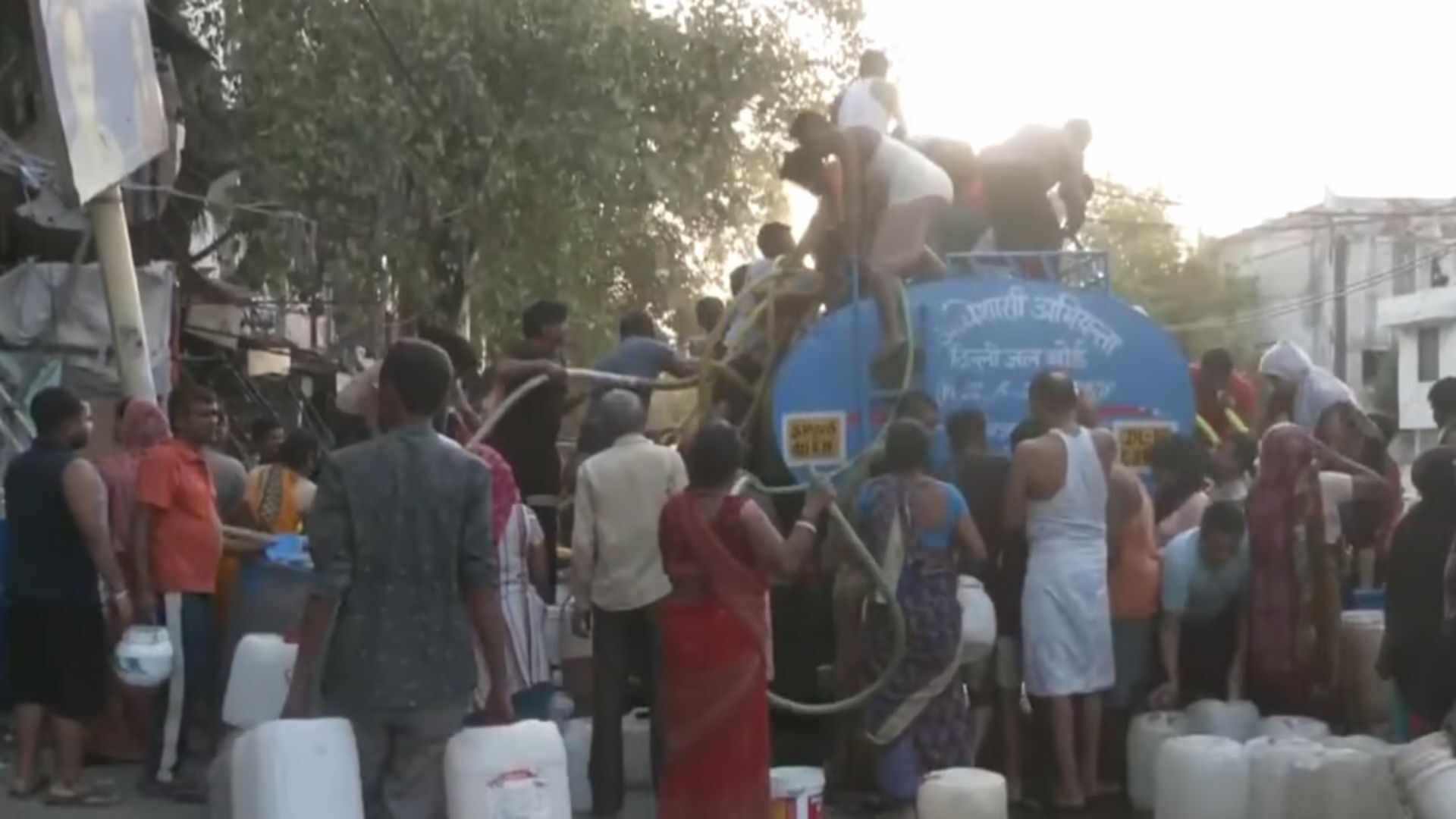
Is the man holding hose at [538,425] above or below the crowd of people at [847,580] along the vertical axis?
above

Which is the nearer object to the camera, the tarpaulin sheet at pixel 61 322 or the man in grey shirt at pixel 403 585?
the man in grey shirt at pixel 403 585

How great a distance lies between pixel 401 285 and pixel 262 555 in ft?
34.0

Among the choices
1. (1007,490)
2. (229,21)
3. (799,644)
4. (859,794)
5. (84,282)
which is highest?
(229,21)

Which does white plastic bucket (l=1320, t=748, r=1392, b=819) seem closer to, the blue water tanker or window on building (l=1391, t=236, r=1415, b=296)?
the blue water tanker

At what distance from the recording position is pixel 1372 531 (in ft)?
32.2

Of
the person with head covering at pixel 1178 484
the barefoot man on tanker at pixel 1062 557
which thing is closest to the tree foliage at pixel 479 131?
the person with head covering at pixel 1178 484

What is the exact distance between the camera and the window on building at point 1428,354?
4869 cm

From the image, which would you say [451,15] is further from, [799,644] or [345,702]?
[345,702]

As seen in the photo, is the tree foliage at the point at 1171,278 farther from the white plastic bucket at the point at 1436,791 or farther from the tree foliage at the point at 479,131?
the white plastic bucket at the point at 1436,791

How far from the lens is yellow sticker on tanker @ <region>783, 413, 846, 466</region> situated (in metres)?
9.02

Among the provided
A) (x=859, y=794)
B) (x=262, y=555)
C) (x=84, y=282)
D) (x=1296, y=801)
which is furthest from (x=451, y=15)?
(x=1296, y=801)

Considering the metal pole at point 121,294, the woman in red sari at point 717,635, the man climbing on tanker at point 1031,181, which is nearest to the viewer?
the woman in red sari at point 717,635

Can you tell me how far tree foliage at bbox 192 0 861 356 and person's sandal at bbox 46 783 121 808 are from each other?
9341 millimetres

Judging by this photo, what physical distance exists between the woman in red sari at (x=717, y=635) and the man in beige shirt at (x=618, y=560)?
1.08 metres
